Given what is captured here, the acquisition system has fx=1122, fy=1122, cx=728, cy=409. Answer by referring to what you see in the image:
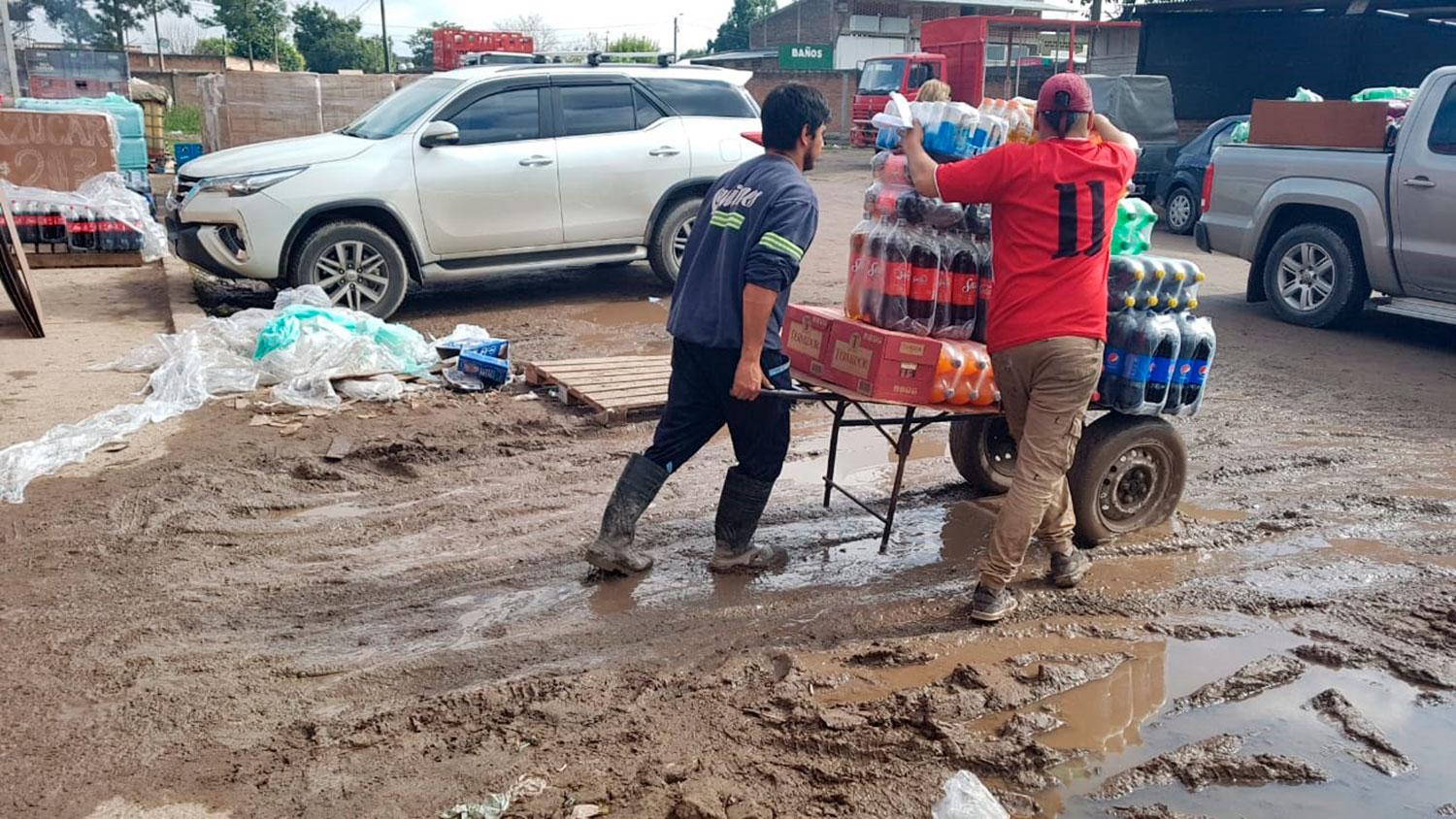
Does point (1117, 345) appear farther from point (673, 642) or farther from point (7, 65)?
point (7, 65)

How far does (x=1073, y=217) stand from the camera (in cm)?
417

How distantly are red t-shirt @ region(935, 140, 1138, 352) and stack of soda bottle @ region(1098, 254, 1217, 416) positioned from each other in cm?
46

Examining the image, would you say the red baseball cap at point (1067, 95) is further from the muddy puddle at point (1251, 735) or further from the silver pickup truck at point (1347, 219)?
the silver pickup truck at point (1347, 219)

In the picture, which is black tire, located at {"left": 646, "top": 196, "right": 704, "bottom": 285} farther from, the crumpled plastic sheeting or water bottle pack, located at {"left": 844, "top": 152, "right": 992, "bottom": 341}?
water bottle pack, located at {"left": 844, "top": 152, "right": 992, "bottom": 341}

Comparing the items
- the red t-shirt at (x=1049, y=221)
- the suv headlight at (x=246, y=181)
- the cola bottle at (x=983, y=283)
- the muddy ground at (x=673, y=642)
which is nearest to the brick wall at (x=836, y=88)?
the suv headlight at (x=246, y=181)

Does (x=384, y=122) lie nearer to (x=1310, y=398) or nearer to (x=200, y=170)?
(x=200, y=170)

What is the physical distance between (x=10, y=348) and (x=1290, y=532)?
8.41m

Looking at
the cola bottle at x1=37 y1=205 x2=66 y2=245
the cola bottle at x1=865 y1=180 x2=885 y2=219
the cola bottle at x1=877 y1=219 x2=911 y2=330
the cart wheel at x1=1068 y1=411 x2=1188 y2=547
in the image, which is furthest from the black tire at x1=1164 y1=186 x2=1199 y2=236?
the cola bottle at x1=37 y1=205 x2=66 y2=245

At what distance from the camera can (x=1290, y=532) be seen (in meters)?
5.33

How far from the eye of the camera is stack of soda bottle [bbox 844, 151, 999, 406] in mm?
4684

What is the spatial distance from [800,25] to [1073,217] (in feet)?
185

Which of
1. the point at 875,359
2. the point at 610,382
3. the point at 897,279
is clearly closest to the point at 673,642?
the point at 875,359

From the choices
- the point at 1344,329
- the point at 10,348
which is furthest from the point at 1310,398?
the point at 10,348

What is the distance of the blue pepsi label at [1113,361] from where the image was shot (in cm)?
477
